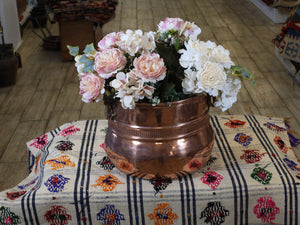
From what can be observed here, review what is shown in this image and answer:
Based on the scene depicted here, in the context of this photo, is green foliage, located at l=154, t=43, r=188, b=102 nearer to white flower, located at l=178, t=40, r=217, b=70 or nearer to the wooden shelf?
white flower, located at l=178, t=40, r=217, b=70

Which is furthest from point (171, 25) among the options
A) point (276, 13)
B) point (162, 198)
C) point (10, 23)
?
point (276, 13)

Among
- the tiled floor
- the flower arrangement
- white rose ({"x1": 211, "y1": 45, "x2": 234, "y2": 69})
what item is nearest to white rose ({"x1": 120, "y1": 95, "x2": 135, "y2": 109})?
the flower arrangement

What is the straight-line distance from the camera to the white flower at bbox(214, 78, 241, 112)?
46.9 inches

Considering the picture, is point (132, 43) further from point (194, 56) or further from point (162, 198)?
point (162, 198)

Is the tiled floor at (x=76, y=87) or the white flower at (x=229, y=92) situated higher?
the white flower at (x=229, y=92)

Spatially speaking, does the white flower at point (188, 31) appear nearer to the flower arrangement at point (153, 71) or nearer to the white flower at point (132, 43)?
the flower arrangement at point (153, 71)

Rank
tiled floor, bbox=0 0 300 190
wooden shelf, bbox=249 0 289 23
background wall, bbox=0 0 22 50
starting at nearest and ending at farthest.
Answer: tiled floor, bbox=0 0 300 190 → background wall, bbox=0 0 22 50 → wooden shelf, bbox=249 0 289 23

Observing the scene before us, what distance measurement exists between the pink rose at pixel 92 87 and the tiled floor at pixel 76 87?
1347 millimetres

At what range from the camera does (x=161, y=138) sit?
1.18m

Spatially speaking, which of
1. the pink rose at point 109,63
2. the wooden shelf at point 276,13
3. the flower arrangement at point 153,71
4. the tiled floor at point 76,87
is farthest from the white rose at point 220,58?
the wooden shelf at point 276,13

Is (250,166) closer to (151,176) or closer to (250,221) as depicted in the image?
(250,221)

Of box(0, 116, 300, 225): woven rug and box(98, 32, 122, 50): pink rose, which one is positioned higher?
box(98, 32, 122, 50): pink rose

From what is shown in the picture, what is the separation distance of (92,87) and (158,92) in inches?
7.1

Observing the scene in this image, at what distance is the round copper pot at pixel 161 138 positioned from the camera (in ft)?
3.82
